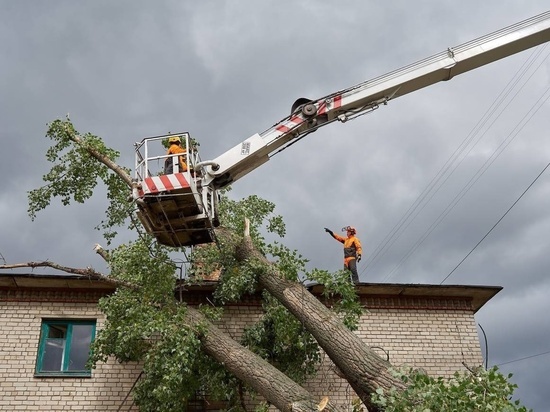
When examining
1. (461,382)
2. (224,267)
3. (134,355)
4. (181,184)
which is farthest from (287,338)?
(461,382)

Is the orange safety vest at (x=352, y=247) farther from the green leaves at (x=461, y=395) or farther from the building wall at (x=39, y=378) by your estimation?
the green leaves at (x=461, y=395)

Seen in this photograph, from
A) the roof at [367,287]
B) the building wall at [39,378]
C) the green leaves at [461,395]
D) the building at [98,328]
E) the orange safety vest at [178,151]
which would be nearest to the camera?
the green leaves at [461,395]

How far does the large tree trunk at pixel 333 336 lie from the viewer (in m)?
8.19

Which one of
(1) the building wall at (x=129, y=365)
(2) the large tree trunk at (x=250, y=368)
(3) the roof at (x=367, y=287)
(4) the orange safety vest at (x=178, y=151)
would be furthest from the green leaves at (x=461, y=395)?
(3) the roof at (x=367, y=287)

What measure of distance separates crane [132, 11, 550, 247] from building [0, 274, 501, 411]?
2.47 meters

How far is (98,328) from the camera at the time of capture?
1109 cm

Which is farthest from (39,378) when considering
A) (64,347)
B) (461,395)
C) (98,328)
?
(461,395)

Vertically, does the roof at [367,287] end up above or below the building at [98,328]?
above

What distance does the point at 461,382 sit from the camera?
6504 mm

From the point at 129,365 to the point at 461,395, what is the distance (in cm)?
630

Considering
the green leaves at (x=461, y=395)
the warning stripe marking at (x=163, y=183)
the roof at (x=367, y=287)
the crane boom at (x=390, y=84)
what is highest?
the crane boom at (x=390, y=84)

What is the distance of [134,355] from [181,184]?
3099 millimetres

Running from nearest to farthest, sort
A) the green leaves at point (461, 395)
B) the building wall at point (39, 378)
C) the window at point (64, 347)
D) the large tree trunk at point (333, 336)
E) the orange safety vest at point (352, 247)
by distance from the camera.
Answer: the green leaves at point (461, 395) → the large tree trunk at point (333, 336) → the building wall at point (39, 378) → the window at point (64, 347) → the orange safety vest at point (352, 247)

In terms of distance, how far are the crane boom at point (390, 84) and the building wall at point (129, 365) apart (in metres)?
3.50
